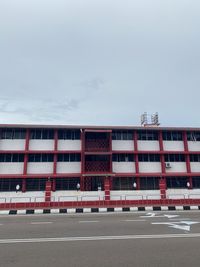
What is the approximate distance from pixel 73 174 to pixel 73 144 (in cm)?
299

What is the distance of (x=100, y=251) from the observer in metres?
5.37

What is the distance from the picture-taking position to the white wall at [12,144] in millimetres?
21578

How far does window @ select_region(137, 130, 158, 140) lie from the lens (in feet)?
77.7

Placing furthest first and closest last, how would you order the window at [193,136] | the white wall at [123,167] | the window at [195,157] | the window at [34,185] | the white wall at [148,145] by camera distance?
the window at [193,136], the window at [195,157], the white wall at [148,145], the white wall at [123,167], the window at [34,185]

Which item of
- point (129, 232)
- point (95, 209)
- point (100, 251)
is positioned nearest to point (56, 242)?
point (100, 251)

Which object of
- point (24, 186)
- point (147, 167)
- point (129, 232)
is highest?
point (147, 167)

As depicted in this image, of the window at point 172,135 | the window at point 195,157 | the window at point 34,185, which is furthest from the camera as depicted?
the window at point 172,135

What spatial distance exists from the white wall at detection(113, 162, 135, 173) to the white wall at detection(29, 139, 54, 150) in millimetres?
6615

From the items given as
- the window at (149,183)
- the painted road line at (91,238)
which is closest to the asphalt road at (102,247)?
the painted road line at (91,238)

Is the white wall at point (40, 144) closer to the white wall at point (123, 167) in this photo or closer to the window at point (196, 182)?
the white wall at point (123, 167)

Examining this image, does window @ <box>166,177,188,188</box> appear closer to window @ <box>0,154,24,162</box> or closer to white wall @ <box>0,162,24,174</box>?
white wall @ <box>0,162,24,174</box>

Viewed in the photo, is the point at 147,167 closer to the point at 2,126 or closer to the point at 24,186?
the point at 24,186

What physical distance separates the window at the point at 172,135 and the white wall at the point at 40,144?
1190cm

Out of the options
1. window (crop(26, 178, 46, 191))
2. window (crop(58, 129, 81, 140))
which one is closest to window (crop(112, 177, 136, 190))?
window (crop(58, 129, 81, 140))
